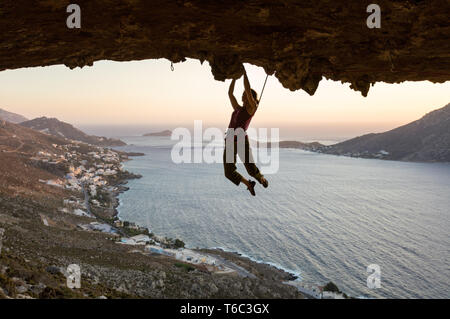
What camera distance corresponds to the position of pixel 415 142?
390ft

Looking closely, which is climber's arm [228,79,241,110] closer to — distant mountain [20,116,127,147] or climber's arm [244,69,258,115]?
climber's arm [244,69,258,115]

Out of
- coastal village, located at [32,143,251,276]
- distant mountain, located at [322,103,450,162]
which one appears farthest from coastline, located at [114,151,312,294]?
distant mountain, located at [322,103,450,162]

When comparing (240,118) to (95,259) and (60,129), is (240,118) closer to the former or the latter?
(95,259)

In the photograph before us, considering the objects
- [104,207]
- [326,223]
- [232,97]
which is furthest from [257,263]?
[104,207]

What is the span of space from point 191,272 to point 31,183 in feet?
115

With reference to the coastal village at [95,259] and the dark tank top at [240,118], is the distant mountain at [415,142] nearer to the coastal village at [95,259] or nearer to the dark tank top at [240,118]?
the coastal village at [95,259]

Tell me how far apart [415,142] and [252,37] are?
13707cm

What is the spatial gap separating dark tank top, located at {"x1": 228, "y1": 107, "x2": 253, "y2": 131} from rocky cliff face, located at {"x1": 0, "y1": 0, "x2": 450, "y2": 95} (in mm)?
609

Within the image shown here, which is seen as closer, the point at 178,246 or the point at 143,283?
the point at 143,283

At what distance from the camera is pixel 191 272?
69.7 feet
